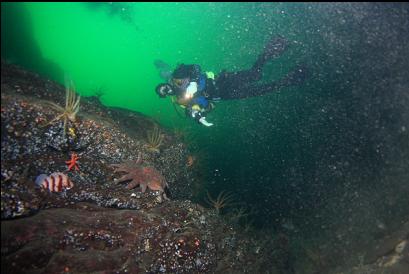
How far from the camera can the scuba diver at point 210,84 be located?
878cm

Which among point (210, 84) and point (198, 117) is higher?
point (210, 84)

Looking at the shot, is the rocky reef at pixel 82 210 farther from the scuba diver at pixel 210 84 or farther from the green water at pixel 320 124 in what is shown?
the scuba diver at pixel 210 84

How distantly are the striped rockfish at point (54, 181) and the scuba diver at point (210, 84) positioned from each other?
456 centimetres

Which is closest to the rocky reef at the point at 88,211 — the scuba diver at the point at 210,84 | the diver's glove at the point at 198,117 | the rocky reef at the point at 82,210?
the rocky reef at the point at 82,210

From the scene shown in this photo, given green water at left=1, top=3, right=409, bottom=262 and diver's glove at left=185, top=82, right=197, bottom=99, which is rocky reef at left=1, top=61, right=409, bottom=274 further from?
diver's glove at left=185, top=82, right=197, bottom=99

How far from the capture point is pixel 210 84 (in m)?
9.90

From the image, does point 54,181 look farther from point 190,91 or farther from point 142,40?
point 142,40

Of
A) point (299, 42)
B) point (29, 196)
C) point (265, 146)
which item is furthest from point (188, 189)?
point (299, 42)

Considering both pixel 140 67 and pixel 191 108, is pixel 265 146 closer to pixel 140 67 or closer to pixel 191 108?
pixel 191 108

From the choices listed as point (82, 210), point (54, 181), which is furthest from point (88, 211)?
point (54, 181)

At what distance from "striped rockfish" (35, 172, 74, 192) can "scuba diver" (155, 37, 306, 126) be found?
A: 4564 mm

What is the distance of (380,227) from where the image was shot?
8.34m

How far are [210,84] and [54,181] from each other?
257 inches

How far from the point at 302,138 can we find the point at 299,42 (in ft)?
28.7
